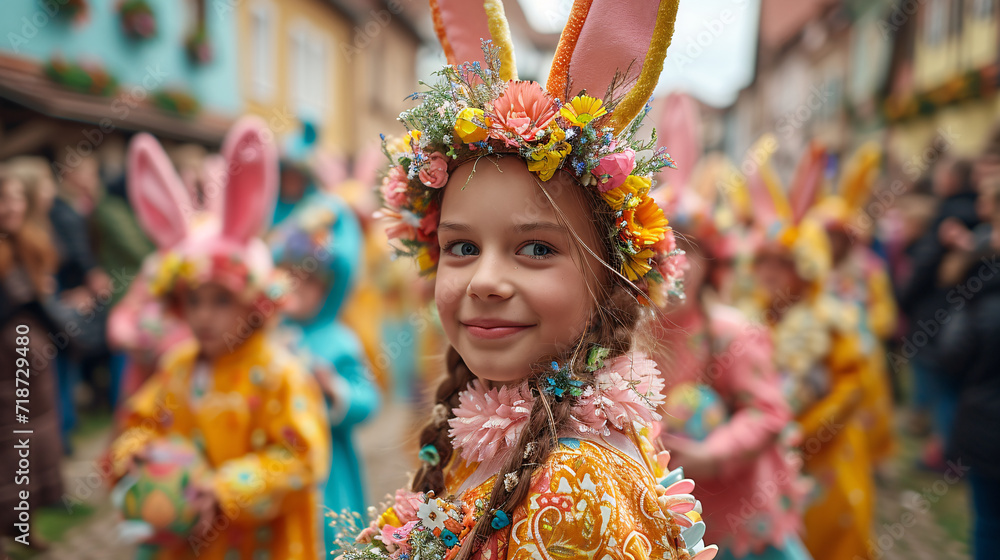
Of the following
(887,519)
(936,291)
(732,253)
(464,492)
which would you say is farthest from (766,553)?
(936,291)

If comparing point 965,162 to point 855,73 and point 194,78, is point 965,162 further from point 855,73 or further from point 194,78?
point 194,78

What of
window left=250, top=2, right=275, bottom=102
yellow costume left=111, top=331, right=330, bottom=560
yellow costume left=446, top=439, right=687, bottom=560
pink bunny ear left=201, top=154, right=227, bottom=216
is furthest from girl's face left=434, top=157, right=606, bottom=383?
window left=250, top=2, right=275, bottom=102

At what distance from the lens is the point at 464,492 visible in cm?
141

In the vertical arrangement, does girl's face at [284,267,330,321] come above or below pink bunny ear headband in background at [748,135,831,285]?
below

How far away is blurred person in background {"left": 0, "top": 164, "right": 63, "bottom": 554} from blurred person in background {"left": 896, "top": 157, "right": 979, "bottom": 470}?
5297 millimetres

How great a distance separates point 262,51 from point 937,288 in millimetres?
7254

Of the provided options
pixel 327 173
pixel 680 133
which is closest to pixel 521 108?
pixel 680 133

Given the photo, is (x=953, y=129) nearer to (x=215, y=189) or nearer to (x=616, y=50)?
(x=215, y=189)

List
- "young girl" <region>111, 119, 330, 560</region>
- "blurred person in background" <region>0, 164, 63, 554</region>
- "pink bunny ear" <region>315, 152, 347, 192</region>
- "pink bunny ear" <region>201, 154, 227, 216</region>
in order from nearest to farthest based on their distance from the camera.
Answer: "young girl" <region>111, 119, 330, 560</region>, "pink bunny ear" <region>201, 154, 227, 216</region>, "blurred person in background" <region>0, 164, 63, 554</region>, "pink bunny ear" <region>315, 152, 347, 192</region>

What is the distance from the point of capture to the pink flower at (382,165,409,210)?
5.21ft

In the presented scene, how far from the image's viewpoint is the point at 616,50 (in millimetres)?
1421

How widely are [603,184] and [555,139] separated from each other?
0.14m

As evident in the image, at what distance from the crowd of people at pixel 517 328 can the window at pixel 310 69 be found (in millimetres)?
2222

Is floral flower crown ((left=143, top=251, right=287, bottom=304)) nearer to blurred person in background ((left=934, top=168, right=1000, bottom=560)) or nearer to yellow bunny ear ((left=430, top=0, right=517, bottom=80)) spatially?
yellow bunny ear ((left=430, top=0, right=517, bottom=80))
